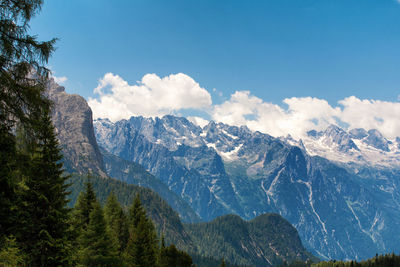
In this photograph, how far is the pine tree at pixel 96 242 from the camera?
43312mm

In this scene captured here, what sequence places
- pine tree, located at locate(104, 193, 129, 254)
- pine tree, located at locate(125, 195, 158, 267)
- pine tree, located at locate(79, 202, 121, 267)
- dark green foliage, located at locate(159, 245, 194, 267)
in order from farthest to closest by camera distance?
pine tree, located at locate(104, 193, 129, 254) < dark green foliage, located at locate(159, 245, 194, 267) < pine tree, located at locate(125, 195, 158, 267) < pine tree, located at locate(79, 202, 121, 267)

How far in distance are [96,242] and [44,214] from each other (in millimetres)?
17992

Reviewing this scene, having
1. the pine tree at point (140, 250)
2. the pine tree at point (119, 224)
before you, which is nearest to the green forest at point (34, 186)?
the pine tree at point (140, 250)

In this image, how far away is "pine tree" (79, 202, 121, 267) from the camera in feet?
142

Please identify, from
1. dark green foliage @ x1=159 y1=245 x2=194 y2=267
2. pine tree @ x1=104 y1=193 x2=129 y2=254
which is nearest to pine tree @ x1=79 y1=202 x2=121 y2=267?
pine tree @ x1=104 y1=193 x2=129 y2=254

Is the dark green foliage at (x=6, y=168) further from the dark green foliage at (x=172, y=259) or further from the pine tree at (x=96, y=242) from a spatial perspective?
the dark green foliage at (x=172, y=259)

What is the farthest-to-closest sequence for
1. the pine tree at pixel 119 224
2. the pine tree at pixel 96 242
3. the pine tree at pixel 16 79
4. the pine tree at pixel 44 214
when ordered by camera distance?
the pine tree at pixel 119 224 < the pine tree at pixel 96 242 < the pine tree at pixel 44 214 < the pine tree at pixel 16 79

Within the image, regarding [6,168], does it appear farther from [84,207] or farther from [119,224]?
[119,224]

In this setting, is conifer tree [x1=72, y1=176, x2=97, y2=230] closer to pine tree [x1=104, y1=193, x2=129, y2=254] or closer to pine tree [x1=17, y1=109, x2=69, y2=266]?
pine tree [x1=104, y1=193, x2=129, y2=254]

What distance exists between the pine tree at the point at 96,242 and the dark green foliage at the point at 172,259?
1625 centimetres

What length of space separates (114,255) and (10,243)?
28.3 m

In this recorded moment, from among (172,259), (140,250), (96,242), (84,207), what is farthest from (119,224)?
(96,242)

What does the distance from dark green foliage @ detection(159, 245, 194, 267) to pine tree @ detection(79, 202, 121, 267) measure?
16246mm

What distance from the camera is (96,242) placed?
4325 centimetres
